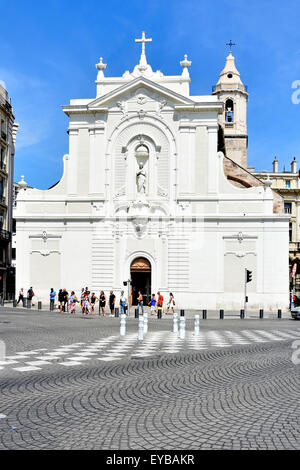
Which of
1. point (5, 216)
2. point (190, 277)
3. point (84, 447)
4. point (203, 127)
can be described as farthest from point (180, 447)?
point (5, 216)

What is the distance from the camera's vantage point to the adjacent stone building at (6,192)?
47.9 m

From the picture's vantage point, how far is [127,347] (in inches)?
557

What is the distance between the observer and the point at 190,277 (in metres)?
37.0

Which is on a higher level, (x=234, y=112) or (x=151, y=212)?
(x=234, y=112)

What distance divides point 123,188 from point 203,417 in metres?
32.2

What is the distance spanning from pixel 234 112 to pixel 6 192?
26236mm

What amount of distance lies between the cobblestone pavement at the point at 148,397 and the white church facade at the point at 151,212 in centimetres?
2268

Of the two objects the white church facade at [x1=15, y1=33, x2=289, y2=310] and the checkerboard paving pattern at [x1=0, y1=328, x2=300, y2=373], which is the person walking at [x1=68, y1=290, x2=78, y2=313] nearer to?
the white church facade at [x1=15, y1=33, x2=289, y2=310]

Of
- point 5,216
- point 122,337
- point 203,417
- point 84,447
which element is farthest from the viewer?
point 5,216

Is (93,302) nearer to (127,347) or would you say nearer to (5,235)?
(5,235)

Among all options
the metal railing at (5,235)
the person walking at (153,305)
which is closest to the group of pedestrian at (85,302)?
the person walking at (153,305)

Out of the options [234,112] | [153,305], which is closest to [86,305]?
[153,305]

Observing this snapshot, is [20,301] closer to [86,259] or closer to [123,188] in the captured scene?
[86,259]

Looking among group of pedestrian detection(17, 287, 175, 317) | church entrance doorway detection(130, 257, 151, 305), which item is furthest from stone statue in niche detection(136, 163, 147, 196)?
group of pedestrian detection(17, 287, 175, 317)
